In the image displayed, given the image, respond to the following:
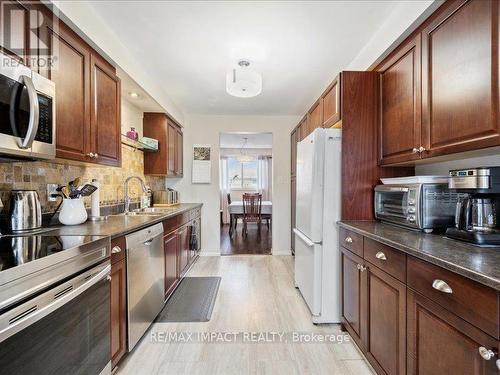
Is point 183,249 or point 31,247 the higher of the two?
point 31,247

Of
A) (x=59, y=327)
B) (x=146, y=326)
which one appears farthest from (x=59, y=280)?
(x=146, y=326)

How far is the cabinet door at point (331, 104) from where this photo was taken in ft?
7.03

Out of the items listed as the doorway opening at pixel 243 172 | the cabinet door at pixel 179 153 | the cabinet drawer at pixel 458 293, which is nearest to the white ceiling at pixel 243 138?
the doorway opening at pixel 243 172

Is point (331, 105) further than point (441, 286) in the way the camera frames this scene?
Yes

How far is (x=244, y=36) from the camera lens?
2029 mm

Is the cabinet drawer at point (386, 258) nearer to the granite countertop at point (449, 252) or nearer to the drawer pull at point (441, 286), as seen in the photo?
the granite countertop at point (449, 252)

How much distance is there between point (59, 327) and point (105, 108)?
61.1 inches

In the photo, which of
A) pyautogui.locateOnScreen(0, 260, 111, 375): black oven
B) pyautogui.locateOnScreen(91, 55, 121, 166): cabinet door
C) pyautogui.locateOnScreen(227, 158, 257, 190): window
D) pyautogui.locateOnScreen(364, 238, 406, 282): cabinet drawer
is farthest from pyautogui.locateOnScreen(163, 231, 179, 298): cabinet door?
pyautogui.locateOnScreen(227, 158, 257, 190): window

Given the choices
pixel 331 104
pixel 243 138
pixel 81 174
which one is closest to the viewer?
pixel 81 174

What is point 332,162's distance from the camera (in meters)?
2.08

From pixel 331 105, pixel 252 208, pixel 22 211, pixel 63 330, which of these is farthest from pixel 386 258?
pixel 252 208

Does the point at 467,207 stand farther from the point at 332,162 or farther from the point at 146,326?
the point at 146,326

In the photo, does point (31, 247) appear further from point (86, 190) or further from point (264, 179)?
point (264, 179)

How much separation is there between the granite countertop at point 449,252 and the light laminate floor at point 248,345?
90 centimetres
